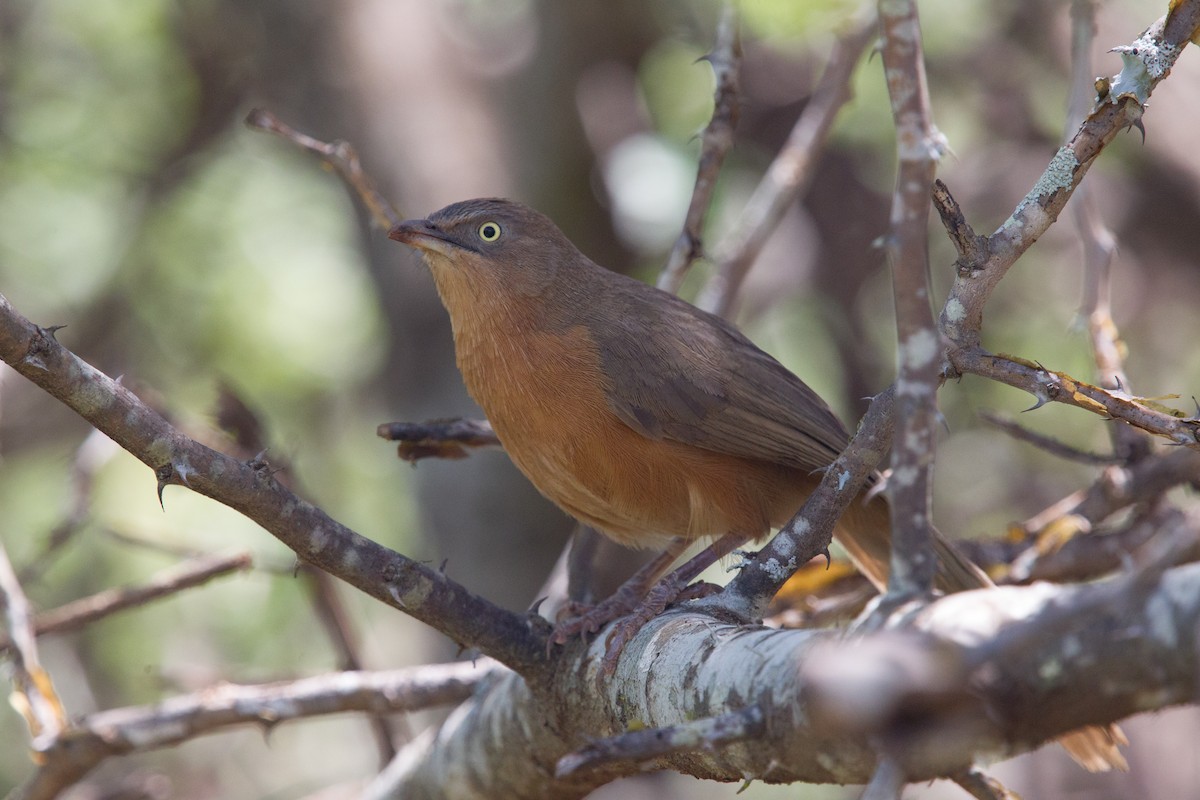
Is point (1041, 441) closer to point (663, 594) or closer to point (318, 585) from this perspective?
point (663, 594)

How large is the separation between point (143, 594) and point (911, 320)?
343cm

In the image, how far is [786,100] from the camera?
8.17 m

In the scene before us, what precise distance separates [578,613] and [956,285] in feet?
6.02

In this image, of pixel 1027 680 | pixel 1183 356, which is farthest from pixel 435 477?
pixel 1027 680

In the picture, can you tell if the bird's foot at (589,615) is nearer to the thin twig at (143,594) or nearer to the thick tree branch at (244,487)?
the thick tree branch at (244,487)

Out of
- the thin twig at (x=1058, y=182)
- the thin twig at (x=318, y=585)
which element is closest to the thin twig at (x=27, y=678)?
the thin twig at (x=318, y=585)

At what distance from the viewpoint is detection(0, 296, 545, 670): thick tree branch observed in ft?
8.71

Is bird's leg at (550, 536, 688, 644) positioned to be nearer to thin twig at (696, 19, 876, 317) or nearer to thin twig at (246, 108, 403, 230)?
thin twig at (696, 19, 876, 317)

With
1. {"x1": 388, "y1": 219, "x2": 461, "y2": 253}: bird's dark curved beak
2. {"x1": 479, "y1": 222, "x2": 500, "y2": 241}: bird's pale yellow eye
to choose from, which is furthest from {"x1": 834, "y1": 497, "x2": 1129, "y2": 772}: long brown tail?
{"x1": 388, "y1": 219, "x2": 461, "y2": 253}: bird's dark curved beak

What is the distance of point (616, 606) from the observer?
412 cm

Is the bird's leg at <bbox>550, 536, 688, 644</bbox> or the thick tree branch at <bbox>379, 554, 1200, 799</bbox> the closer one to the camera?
the thick tree branch at <bbox>379, 554, 1200, 799</bbox>

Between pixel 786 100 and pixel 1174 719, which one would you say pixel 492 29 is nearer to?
pixel 786 100

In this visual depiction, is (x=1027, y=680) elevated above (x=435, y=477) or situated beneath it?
situated beneath

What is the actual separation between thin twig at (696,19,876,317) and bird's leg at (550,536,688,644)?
1.29 meters
